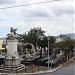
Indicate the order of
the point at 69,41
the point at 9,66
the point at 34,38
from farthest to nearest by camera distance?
the point at 34,38 < the point at 69,41 < the point at 9,66

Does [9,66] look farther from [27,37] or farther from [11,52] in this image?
[27,37]

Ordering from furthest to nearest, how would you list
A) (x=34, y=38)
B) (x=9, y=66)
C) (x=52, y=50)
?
1. (x=52, y=50)
2. (x=34, y=38)
3. (x=9, y=66)

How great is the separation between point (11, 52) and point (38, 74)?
6.94 meters

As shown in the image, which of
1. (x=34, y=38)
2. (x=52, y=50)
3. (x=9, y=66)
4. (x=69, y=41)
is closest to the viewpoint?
(x=9, y=66)

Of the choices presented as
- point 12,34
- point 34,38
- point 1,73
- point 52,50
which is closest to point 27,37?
point 34,38

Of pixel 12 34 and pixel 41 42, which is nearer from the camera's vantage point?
pixel 12 34

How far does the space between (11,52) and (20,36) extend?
1855 inches

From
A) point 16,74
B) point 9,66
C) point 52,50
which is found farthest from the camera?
point 52,50

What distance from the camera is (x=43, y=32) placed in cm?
7369

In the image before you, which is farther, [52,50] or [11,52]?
[52,50]

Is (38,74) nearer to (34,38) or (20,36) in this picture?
(34,38)

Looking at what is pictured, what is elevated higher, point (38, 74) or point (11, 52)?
point (11, 52)

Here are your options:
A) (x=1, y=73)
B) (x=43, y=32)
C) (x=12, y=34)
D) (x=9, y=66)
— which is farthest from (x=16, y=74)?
(x=43, y=32)

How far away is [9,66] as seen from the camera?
1432 inches
